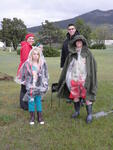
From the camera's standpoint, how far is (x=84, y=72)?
4594 mm

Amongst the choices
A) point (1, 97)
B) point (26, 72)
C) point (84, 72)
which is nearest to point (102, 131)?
point (84, 72)

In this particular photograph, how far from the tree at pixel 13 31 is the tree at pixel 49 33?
4.68 m

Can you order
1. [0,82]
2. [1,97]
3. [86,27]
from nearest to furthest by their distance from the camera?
1. [1,97]
2. [0,82]
3. [86,27]

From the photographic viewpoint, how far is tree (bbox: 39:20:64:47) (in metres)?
57.2

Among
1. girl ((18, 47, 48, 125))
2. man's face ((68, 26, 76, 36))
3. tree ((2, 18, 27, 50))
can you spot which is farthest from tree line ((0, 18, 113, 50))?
girl ((18, 47, 48, 125))

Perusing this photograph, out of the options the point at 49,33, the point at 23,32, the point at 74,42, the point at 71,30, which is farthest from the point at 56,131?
the point at 49,33

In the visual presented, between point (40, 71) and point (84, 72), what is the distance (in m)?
0.83

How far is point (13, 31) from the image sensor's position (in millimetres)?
54750

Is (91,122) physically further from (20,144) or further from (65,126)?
(20,144)

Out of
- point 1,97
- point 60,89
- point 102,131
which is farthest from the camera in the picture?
point 1,97

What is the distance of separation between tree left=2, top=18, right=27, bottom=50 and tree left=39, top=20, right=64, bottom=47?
4.68 metres

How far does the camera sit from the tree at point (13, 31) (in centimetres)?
5403

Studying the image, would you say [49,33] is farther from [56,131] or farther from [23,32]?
[56,131]

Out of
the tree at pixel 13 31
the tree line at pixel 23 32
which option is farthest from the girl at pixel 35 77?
the tree at pixel 13 31
